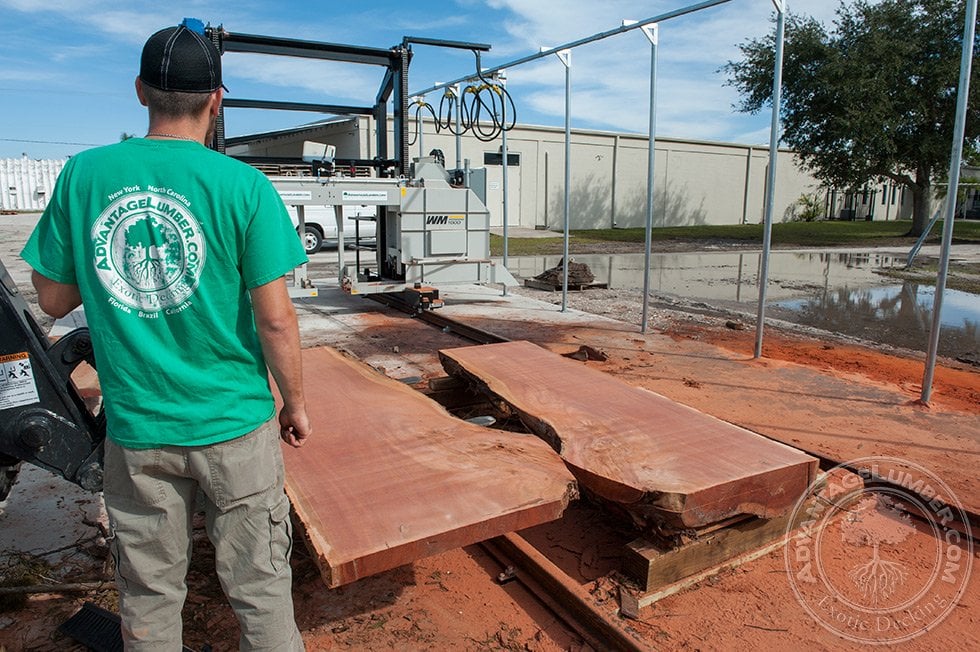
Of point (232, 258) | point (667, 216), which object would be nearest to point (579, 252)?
point (667, 216)

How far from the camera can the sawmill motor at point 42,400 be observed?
2.36 m

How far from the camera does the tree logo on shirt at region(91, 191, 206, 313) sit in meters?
1.73

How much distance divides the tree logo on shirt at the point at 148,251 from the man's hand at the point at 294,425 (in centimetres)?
44

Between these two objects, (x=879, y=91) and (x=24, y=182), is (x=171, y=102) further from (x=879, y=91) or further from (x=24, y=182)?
(x=24, y=182)

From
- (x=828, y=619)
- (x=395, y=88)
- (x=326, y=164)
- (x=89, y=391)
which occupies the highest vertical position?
→ (x=395, y=88)

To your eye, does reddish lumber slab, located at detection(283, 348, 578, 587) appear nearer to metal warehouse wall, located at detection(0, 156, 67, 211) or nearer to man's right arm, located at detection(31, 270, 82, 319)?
man's right arm, located at detection(31, 270, 82, 319)

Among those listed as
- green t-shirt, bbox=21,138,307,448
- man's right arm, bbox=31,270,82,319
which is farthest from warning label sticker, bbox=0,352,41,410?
green t-shirt, bbox=21,138,307,448

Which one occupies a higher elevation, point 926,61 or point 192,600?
point 926,61

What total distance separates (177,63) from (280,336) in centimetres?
75

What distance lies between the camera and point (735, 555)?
316 cm

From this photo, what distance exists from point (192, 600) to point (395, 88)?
26.5 ft

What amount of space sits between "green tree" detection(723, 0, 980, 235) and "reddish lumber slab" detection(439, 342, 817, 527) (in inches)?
947

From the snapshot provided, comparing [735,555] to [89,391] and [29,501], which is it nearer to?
[29,501]
